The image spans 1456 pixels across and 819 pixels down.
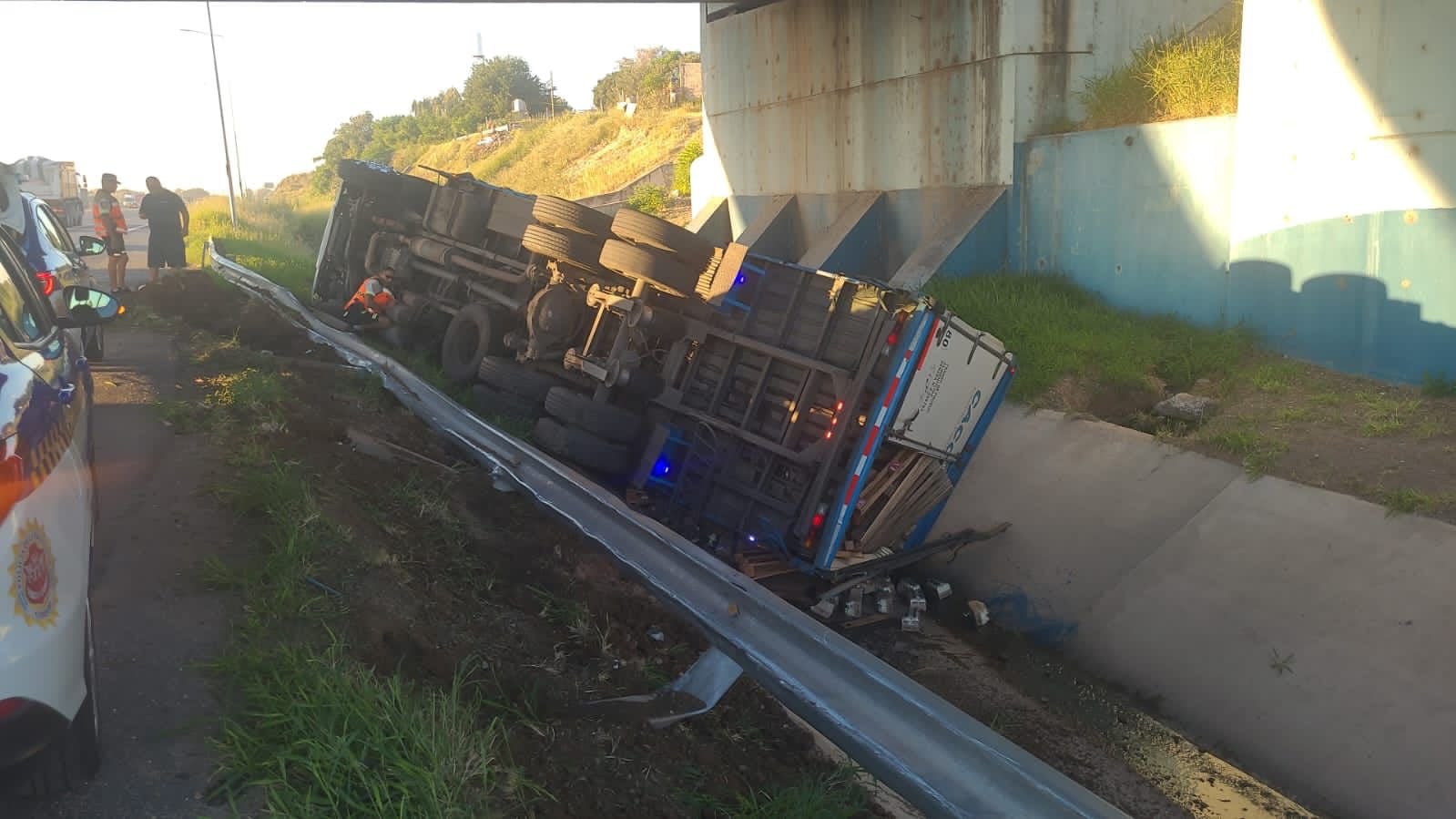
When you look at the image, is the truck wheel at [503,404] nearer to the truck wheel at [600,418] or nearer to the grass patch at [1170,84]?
the truck wheel at [600,418]

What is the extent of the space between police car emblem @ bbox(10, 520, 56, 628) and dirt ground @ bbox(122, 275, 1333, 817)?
1.30 meters

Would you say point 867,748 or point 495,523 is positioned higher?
point 867,748

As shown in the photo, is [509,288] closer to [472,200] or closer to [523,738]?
[472,200]

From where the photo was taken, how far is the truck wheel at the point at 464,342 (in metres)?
10.1

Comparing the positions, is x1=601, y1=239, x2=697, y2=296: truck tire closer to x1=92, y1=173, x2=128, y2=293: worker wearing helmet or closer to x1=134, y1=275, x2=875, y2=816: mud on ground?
x1=134, y1=275, x2=875, y2=816: mud on ground

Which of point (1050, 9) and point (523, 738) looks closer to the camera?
point (523, 738)

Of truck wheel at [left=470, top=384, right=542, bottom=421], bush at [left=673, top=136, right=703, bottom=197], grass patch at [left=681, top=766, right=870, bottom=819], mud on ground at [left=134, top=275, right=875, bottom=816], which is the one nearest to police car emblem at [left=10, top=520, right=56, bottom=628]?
mud on ground at [left=134, top=275, right=875, bottom=816]

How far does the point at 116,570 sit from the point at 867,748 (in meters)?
3.37

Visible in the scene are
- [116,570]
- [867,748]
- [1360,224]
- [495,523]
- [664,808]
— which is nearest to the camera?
[867,748]

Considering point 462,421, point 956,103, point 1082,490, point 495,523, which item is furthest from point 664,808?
point 956,103

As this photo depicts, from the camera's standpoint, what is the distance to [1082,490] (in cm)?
795

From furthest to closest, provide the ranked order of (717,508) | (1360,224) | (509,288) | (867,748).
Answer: (509,288)
(1360,224)
(717,508)
(867,748)

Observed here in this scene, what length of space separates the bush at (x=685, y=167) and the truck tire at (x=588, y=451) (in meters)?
20.7

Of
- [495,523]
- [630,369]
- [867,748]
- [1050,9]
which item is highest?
[1050,9]
